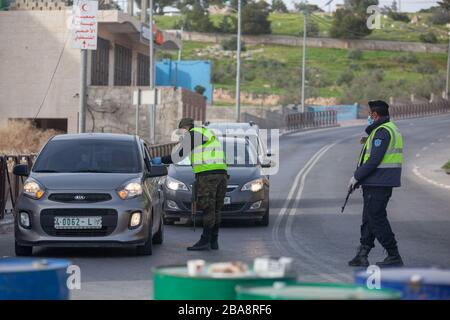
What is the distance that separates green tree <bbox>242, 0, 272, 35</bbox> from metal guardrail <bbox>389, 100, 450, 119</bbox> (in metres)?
45.8

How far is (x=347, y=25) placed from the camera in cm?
13850

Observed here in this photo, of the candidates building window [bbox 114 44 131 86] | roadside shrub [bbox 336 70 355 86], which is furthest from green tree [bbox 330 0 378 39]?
building window [bbox 114 44 131 86]

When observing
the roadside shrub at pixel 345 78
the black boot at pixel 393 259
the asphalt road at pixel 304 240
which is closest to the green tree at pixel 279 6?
the roadside shrub at pixel 345 78

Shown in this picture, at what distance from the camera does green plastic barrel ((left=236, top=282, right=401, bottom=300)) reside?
527 centimetres

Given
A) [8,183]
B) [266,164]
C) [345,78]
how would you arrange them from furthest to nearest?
[345,78] < [266,164] < [8,183]

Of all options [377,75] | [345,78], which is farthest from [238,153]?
[345,78]

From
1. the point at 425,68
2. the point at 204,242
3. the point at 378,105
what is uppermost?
the point at 378,105

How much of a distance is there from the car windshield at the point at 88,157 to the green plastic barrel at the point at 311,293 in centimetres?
1007

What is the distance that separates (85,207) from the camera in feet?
47.2

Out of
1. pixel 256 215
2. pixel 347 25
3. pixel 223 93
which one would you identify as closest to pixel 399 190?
pixel 256 215

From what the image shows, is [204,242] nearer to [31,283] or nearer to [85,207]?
[85,207]

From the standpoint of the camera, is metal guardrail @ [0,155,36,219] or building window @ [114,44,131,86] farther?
building window @ [114,44,131,86]

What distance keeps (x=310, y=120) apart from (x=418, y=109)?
15.7 m

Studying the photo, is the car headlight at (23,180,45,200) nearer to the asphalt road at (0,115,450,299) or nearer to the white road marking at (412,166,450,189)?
the asphalt road at (0,115,450,299)
